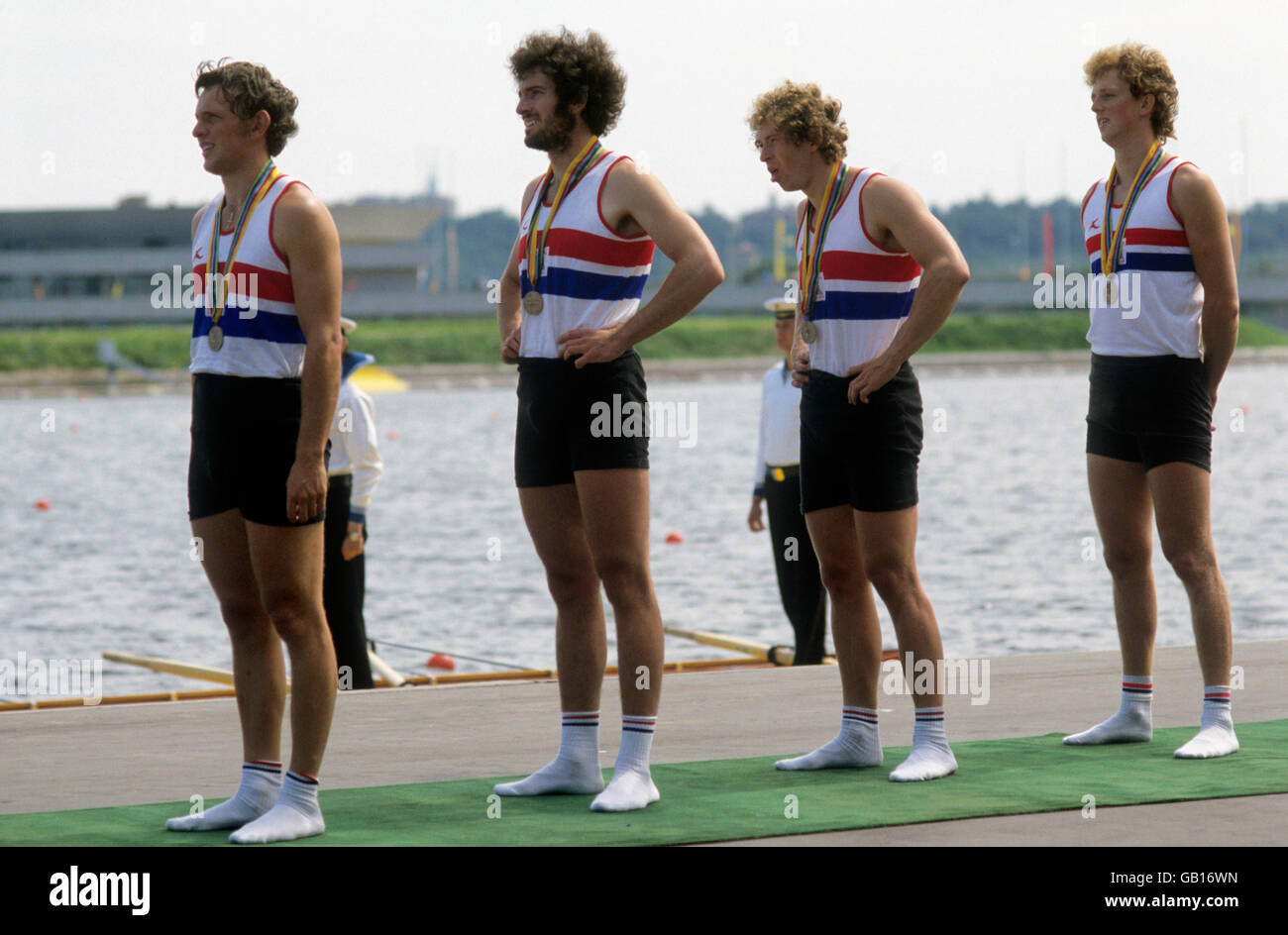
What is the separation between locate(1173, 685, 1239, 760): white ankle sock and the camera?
564 cm

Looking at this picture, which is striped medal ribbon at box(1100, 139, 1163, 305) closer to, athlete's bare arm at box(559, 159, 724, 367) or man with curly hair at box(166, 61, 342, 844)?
athlete's bare arm at box(559, 159, 724, 367)

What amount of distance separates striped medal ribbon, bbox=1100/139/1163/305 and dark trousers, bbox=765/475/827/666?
12.1 ft

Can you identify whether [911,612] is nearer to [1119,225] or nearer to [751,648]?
[1119,225]

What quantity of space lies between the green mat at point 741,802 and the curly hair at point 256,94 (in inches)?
72.7

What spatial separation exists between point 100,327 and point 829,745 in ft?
306

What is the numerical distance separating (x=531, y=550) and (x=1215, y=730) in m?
17.8

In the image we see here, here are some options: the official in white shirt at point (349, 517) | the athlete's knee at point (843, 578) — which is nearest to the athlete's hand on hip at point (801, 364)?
the athlete's knee at point (843, 578)

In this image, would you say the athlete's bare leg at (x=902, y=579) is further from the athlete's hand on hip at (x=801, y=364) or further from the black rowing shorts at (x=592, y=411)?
the black rowing shorts at (x=592, y=411)

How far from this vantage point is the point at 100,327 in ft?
308

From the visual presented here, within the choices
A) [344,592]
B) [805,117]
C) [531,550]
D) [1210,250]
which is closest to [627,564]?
Answer: [805,117]

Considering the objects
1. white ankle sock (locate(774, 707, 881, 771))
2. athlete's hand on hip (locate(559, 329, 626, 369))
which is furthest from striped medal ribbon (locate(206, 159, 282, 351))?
white ankle sock (locate(774, 707, 881, 771))
